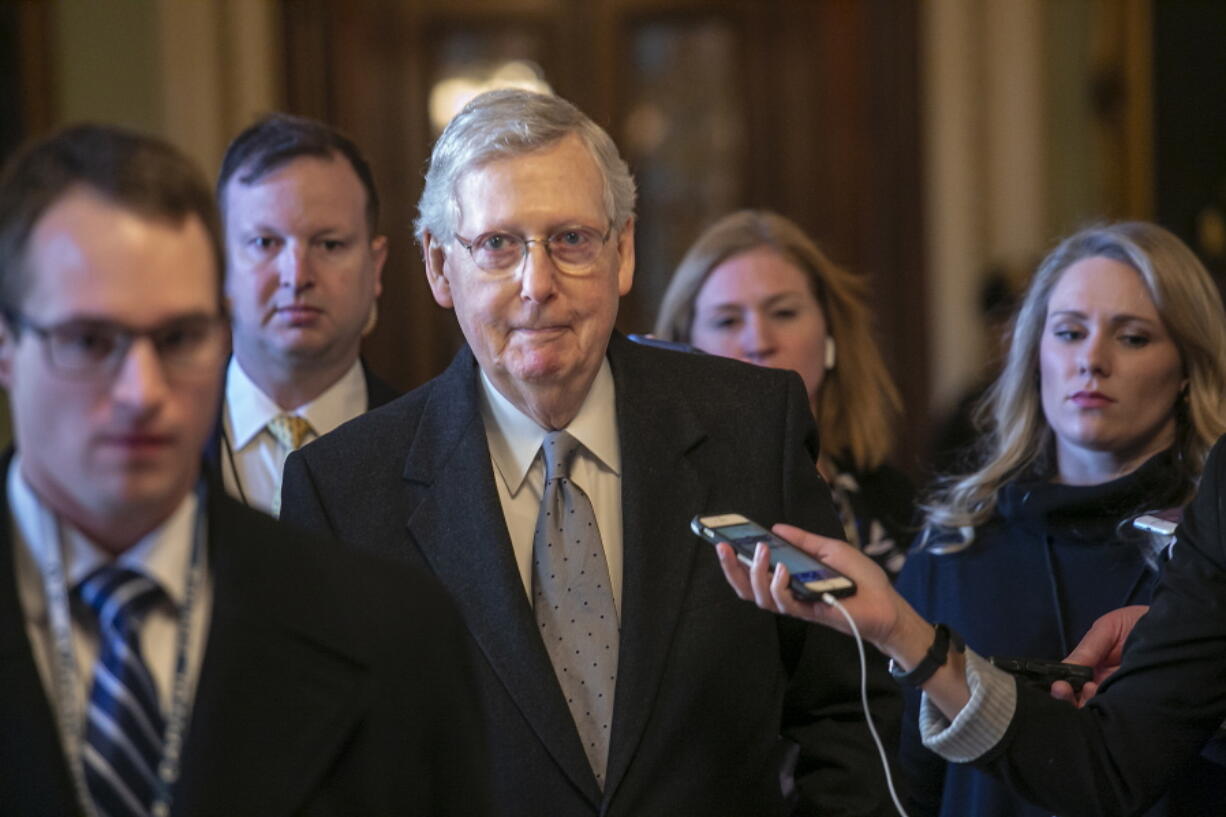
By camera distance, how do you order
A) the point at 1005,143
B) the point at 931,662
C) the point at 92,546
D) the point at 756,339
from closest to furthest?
the point at 92,546 < the point at 931,662 < the point at 756,339 < the point at 1005,143

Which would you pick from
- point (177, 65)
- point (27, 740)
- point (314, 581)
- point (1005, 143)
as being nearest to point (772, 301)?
point (314, 581)

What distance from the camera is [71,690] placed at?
1493 millimetres

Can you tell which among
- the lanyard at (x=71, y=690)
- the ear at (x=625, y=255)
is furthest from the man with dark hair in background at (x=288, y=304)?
the lanyard at (x=71, y=690)

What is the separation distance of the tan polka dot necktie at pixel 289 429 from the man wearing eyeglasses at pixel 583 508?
25.6 inches

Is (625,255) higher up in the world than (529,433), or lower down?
higher up

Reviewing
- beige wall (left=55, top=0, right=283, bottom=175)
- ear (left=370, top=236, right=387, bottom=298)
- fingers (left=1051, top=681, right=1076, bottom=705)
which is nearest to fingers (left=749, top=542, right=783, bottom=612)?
fingers (left=1051, top=681, right=1076, bottom=705)

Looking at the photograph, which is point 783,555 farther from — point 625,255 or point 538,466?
point 625,255

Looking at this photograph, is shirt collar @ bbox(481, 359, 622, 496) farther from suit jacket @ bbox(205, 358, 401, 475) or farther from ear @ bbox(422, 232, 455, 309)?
suit jacket @ bbox(205, 358, 401, 475)

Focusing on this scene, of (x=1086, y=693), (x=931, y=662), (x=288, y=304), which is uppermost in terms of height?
(x=288, y=304)

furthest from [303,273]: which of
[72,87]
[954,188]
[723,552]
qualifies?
[954,188]

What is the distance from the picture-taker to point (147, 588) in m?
1.50

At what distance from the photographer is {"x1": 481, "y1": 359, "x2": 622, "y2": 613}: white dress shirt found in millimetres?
2279

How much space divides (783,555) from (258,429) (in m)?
1.37

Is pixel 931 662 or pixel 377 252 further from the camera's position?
pixel 377 252
